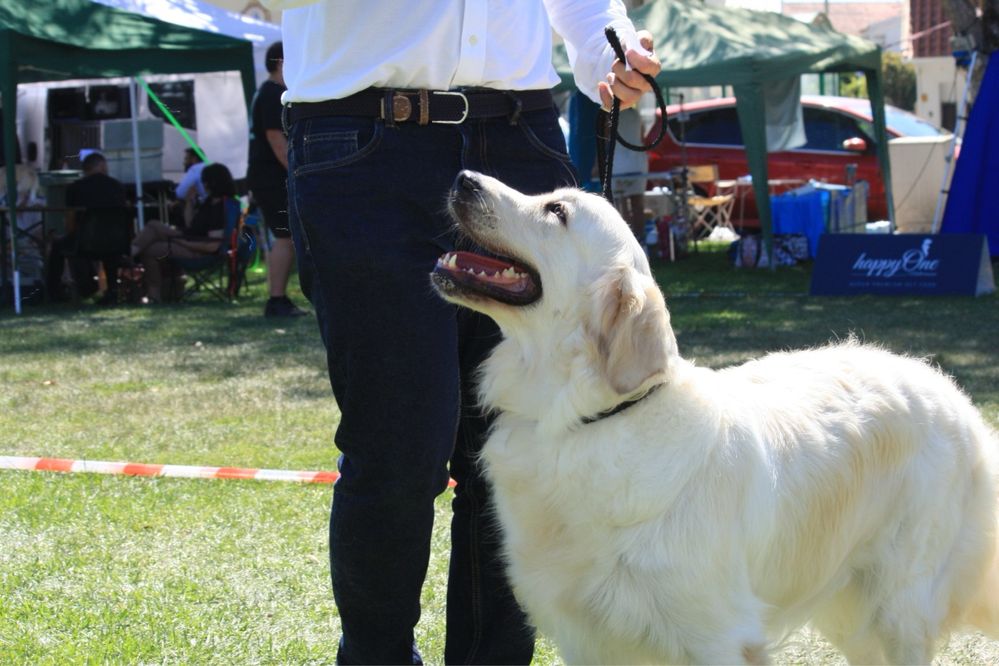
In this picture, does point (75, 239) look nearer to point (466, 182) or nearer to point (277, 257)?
point (277, 257)

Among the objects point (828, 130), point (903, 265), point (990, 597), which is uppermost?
point (828, 130)

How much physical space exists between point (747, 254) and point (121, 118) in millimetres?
10129

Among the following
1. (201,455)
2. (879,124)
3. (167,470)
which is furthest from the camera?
(879,124)

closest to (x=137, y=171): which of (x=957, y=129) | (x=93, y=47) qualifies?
(x=93, y=47)

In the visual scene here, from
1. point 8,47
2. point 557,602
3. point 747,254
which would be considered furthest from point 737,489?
point 747,254

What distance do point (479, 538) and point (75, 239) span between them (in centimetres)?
1086

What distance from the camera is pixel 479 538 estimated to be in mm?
3262

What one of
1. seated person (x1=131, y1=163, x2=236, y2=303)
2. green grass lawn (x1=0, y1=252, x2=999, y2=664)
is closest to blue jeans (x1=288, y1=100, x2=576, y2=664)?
green grass lawn (x1=0, y1=252, x2=999, y2=664)

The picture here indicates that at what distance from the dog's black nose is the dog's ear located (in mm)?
379

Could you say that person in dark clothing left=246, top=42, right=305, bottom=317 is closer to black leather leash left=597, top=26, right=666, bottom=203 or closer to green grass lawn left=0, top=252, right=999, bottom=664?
green grass lawn left=0, top=252, right=999, bottom=664

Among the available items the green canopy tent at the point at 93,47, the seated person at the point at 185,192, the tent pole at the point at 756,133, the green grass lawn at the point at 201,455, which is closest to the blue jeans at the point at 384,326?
the green grass lawn at the point at 201,455

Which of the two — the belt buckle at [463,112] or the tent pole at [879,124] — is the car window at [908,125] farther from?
the belt buckle at [463,112]

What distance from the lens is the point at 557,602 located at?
2846 millimetres

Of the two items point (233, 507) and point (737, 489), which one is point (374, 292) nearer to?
point (737, 489)
